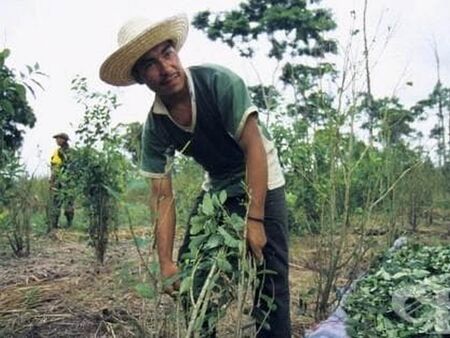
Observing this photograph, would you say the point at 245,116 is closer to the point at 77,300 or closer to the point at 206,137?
the point at 206,137

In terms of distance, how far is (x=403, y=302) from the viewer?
3232mm

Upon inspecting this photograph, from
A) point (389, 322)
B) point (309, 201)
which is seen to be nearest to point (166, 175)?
point (389, 322)

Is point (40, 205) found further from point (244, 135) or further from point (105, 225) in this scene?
point (244, 135)

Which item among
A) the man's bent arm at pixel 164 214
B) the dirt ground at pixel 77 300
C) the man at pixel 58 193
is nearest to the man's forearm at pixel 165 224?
the man's bent arm at pixel 164 214

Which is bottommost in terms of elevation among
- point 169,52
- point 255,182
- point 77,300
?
point 77,300

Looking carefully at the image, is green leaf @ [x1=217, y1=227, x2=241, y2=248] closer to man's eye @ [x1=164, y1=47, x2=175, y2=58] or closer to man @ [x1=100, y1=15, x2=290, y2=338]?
man @ [x1=100, y1=15, x2=290, y2=338]

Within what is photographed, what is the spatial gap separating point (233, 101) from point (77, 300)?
235cm

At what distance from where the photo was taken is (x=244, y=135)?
2.48 m

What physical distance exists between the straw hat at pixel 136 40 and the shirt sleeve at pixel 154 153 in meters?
0.25

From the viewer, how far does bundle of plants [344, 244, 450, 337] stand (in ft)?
9.68

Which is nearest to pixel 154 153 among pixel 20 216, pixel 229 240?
pixel 229 240

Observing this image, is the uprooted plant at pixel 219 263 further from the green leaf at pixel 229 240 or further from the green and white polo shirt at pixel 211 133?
the green and white polo shirt at pixel 211 133

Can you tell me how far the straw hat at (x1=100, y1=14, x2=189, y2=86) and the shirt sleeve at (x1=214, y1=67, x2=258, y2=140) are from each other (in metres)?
0.23

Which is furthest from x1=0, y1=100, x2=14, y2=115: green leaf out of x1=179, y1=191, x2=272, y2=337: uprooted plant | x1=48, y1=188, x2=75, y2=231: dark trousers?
x1=48, y1=188, x2=75, y2=231: dark trousers
